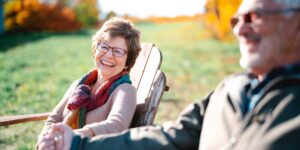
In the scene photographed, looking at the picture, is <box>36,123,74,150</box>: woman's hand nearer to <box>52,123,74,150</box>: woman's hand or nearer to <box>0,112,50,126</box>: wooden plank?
<box>52,123,74,150</box>: woman's hand

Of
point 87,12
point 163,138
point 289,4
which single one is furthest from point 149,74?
point 87,12

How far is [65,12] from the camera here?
28.5 m

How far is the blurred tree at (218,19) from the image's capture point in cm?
1724

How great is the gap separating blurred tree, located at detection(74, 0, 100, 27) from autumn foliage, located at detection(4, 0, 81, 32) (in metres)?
0.50

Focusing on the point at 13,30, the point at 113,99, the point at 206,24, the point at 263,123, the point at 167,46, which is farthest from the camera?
the point at 206,24

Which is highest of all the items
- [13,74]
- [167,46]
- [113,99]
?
[113,99]

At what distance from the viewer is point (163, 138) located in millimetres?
2244

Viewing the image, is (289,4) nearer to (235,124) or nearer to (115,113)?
(235,124)

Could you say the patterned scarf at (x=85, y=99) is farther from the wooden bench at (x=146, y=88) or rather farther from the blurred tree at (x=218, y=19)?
the blurred tree at (x=218, y=19)

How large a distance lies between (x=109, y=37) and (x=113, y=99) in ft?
1.27

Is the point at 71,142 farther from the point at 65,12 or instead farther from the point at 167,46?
the point at 65,12

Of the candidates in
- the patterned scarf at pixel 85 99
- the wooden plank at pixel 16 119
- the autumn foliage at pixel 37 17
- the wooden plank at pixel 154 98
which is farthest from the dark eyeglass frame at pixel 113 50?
the autumn foliage at pixel 37 17

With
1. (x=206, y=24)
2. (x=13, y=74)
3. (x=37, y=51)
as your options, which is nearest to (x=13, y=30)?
(x=37, y=51)

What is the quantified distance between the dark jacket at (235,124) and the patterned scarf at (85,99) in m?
0.77
